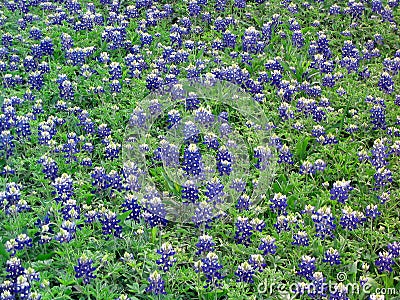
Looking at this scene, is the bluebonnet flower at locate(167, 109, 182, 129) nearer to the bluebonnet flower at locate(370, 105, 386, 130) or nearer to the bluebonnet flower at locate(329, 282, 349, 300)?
the bluebonnet flower at locate(370, 105, 386, 130)

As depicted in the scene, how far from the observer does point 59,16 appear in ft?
26.6

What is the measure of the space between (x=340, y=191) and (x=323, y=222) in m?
0.44

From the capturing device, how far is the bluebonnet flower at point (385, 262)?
4668 millimetres

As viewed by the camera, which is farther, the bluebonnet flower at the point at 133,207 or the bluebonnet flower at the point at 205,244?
the bluebonnet flower at the point at 133,207

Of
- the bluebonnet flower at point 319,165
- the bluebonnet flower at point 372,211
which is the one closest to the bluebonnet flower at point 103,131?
the bluebonnet flower at point 319,165

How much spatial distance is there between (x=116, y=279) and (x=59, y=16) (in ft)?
14.4

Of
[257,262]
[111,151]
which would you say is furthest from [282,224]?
[111,151]

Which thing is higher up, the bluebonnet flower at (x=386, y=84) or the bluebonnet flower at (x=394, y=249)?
the bluebonnet flower at (x=386, y=84)

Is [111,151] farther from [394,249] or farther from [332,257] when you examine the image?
[394,249]

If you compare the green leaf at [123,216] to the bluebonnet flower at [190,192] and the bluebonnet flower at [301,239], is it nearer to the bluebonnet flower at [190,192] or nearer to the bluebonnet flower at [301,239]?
the bluebonnet flower at [190,192]

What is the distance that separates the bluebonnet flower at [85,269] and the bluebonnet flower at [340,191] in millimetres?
2020

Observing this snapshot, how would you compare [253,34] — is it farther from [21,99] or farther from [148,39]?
[21,99]

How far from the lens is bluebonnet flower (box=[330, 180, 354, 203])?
518 cm

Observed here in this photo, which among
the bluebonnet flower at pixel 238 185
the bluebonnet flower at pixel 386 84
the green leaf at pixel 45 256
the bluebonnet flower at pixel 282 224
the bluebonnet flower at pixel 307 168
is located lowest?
the green leaf at pixel 45 256
